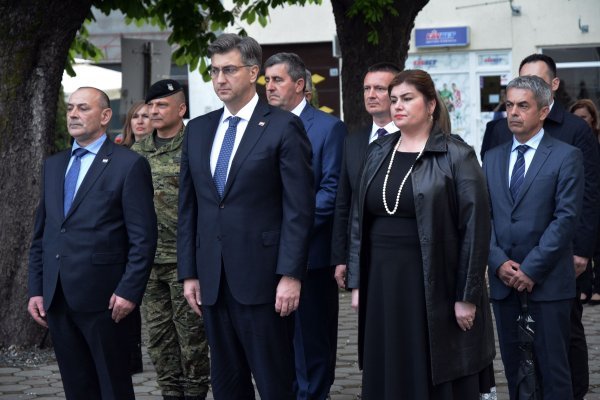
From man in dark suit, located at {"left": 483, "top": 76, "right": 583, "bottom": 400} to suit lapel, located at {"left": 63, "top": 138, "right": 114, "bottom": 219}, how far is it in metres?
2.23

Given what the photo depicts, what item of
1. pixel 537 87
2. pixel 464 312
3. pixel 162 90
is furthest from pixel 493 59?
pixel 464 312

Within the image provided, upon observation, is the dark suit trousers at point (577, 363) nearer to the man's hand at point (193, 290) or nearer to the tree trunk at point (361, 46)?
the man's hand at point (193, 290)

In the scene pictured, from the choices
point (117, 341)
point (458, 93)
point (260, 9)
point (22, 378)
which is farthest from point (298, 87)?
point (458, 93)

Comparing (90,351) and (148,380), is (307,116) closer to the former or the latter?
(90,351)

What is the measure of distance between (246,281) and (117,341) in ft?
2.96

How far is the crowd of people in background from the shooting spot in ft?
19.9

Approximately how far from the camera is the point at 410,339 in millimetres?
6078

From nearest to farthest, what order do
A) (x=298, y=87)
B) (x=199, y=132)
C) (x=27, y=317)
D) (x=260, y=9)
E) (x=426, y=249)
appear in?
(x=426, y=249)
(x=199, y=132)
(x=298, y=87)
(x=27, y=317)
(x=260, y=9)

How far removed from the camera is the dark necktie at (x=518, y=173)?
7078 mm

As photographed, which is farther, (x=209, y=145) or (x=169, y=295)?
(x=169, y=295)

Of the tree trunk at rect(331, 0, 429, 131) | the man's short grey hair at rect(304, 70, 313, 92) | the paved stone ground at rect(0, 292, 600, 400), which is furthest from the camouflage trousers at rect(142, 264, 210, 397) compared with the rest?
the tree trunk at rect(331, 0, 429, 131)

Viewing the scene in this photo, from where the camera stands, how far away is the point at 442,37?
27.5m

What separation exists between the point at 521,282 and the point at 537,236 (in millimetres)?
278

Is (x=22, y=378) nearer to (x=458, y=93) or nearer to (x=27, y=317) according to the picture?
(x=27, y=317)
